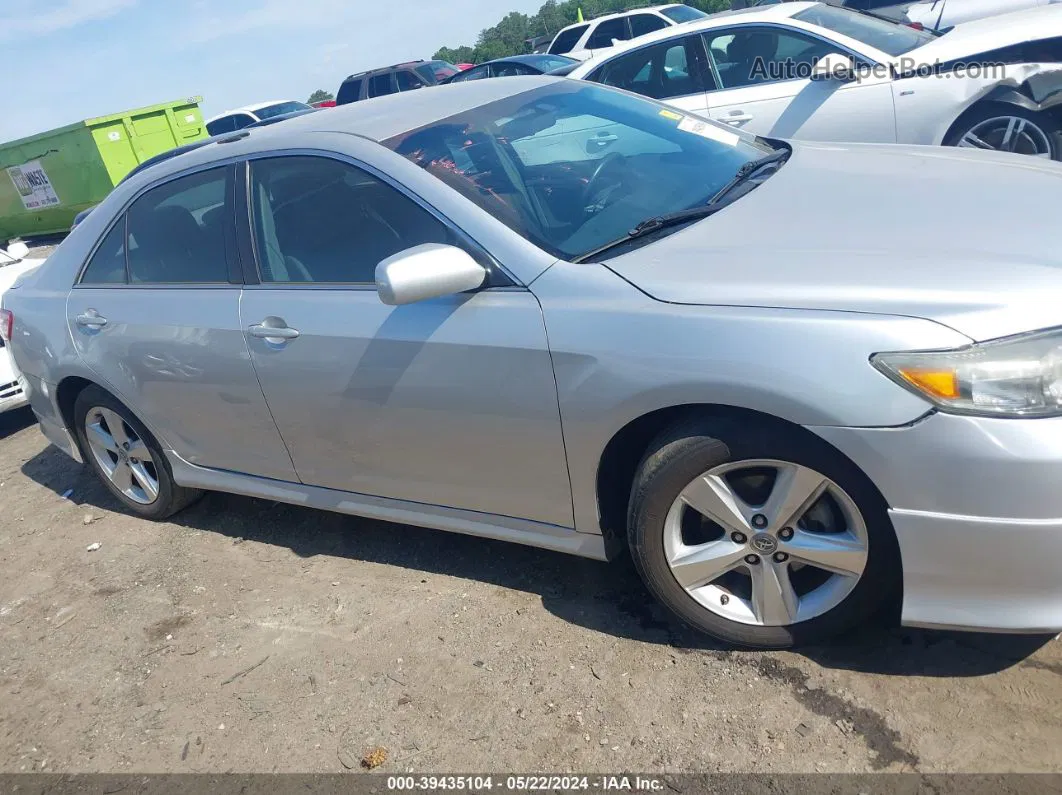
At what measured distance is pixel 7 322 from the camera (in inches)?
173

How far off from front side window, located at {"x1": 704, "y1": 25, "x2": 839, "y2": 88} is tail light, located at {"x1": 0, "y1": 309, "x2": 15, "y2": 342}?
17.2ft

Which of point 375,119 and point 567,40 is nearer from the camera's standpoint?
point 375,119

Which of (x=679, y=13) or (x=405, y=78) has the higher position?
(x=679, y=13)

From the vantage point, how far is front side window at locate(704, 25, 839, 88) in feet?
21.5

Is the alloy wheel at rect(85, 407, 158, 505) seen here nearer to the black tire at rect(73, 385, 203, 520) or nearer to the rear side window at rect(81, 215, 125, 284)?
the black tire at rect(73, 385, 203, 520)

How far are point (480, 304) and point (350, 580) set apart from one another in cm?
141

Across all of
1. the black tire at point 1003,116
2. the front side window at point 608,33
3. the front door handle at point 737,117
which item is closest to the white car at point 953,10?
the front door handle at point 737,117

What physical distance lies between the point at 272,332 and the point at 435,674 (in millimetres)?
1313

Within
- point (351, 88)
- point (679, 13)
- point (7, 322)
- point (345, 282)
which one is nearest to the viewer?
point (345, 282)

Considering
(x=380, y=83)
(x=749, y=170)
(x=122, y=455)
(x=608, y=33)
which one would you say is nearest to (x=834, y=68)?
(x=749, y=170)

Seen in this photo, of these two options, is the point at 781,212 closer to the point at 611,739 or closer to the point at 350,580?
the point at 611,739

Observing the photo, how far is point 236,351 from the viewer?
128 inches

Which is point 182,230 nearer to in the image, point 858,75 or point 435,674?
point 435,674

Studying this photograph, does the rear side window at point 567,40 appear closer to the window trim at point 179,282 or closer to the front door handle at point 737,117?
the front door handle at point 737,117
